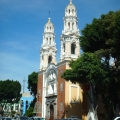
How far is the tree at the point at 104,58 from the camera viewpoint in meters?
27.7

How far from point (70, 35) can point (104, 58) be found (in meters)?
13.1

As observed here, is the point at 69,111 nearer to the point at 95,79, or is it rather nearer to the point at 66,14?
the point at 95,79

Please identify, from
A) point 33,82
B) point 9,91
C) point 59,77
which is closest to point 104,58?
point 59,77

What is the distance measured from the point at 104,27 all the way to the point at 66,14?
14750 mm

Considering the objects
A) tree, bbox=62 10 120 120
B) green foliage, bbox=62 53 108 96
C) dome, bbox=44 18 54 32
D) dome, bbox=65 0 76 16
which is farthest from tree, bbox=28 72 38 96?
green foliage, bbox=62 53 108 96

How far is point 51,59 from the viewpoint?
167 feet

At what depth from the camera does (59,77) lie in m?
43.0

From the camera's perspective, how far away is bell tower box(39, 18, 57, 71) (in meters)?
50.1

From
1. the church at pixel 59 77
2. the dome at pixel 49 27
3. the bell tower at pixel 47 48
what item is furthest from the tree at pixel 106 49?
the dome at pixel 49 27

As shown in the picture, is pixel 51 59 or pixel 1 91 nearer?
pixel 51 59

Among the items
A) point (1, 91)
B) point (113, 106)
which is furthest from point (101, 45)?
point (1, 91)

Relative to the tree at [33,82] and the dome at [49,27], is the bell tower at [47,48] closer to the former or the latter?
the dome at [49,27]

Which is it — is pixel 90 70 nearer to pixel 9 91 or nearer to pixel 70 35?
pixel 70 35

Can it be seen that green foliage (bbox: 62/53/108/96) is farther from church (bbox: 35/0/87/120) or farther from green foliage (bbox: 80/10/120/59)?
church (bbox: 35/0/87/120)
